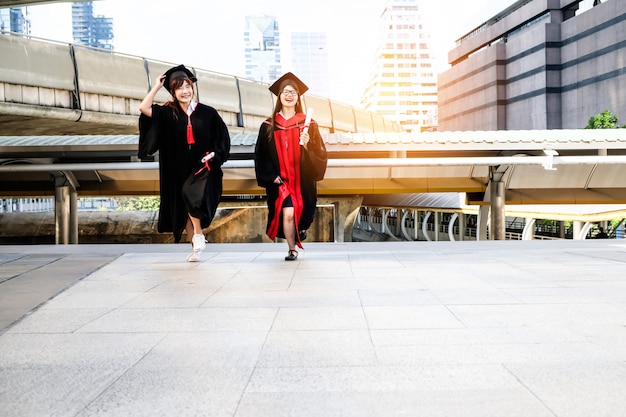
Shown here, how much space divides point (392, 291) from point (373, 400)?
264 cm

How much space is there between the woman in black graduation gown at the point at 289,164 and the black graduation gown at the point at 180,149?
0.51 meters

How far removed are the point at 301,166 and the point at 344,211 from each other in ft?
53.9

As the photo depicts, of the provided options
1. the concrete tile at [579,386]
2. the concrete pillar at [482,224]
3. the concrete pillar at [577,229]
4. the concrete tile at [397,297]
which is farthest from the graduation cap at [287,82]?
the concrete pillar at [577,229]

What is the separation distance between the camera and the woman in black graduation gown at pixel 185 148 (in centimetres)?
707

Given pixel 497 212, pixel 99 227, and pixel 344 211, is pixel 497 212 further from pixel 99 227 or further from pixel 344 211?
pixel 99 227

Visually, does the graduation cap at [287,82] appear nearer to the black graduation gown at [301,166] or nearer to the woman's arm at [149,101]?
the black graduation gown at [301,166]

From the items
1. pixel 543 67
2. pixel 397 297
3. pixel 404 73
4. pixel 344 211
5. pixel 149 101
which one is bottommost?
pixel 344 211

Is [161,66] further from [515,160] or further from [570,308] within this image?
[570,308]

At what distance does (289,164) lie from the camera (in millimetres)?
7398

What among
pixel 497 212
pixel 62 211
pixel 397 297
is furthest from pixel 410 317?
pixel 62 211

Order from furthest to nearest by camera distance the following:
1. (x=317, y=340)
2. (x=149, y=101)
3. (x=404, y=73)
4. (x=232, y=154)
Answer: (x=404, y=73) < (x=232, y=154) < (x=149, y=101) < (x=317, y=340)

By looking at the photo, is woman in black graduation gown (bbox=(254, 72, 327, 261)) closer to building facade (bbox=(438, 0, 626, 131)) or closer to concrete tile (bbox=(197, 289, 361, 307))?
concrete tile (bbox=(197, 289, 361, 307))

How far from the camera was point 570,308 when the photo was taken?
415cm

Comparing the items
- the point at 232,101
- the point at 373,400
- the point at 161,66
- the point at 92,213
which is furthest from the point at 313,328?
the point at 92,213
